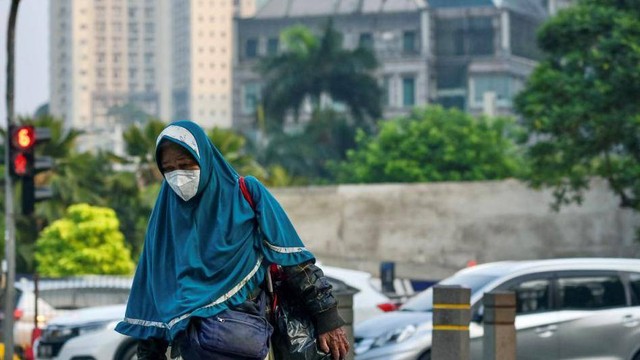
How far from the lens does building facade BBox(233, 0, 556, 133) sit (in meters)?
168

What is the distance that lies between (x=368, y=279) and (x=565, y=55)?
74.4ft

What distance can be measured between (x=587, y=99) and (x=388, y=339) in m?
26.0

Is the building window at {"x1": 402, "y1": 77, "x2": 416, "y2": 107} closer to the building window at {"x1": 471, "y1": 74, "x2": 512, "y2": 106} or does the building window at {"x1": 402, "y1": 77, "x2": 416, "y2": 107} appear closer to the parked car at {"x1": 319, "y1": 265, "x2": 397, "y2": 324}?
the building window at {"x1": 471, "y1": 74, "x2": 512, "y2": 106}

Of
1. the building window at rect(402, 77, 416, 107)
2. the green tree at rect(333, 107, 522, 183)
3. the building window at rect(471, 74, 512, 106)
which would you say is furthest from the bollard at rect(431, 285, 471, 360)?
the building window at rect(471, 74, 512, 106)

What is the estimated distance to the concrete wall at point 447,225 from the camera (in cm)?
4578

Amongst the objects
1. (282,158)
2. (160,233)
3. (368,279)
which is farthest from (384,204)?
(282,158)

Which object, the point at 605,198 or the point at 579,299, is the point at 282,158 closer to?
the point at 605,198

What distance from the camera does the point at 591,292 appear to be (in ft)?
49.6

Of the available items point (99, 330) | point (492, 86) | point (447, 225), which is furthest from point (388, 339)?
point (492, 86)

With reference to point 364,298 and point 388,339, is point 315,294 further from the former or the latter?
point 364,298

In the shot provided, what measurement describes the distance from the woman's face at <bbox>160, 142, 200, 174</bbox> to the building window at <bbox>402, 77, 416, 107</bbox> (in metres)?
162

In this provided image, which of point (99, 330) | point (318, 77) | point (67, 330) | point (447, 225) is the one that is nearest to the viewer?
Result: point (99, 330)

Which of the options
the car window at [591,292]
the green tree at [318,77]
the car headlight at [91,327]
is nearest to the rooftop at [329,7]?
the green tree at [318,77]

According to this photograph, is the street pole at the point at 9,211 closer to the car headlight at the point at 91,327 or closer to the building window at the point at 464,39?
the car headlight at the point at 91,327
